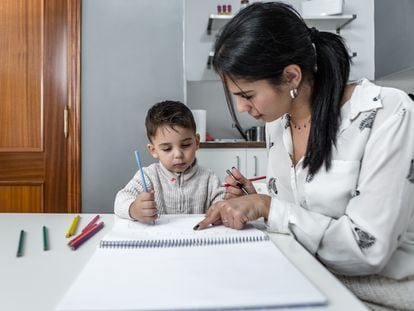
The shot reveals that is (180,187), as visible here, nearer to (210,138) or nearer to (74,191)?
(74,191)

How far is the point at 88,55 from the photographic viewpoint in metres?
2.46

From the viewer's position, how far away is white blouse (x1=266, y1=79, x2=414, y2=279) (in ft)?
2.29

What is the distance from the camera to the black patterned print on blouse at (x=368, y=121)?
0.79 m

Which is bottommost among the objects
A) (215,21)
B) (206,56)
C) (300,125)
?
(300,125)

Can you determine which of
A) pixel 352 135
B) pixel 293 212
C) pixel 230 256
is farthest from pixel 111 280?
pixel 352 135

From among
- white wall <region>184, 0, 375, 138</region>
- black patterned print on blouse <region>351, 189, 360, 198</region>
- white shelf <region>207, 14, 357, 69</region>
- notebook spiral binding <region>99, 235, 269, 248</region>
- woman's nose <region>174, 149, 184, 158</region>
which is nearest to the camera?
notebook spiral binding <region>99, 235, 269, 248</region>

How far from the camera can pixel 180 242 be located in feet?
2.19

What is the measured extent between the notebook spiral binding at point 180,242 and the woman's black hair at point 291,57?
0.86 feet

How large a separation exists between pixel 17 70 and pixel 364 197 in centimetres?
235

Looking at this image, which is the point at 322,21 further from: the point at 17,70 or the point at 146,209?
the point at 146,209

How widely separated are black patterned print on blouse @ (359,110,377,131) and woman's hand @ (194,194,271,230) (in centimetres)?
25

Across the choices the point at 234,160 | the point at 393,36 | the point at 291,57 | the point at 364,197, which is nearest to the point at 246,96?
the point at 291,57

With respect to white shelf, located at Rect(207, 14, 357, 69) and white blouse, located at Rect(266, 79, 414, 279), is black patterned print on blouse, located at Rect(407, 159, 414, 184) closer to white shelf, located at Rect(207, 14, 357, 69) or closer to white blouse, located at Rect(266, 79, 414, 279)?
white blouse, located at Rect(266, 79, 414, 279)

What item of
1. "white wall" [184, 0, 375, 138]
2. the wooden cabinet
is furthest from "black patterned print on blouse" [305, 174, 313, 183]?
"white wall" [184, 0, 375, 138]
